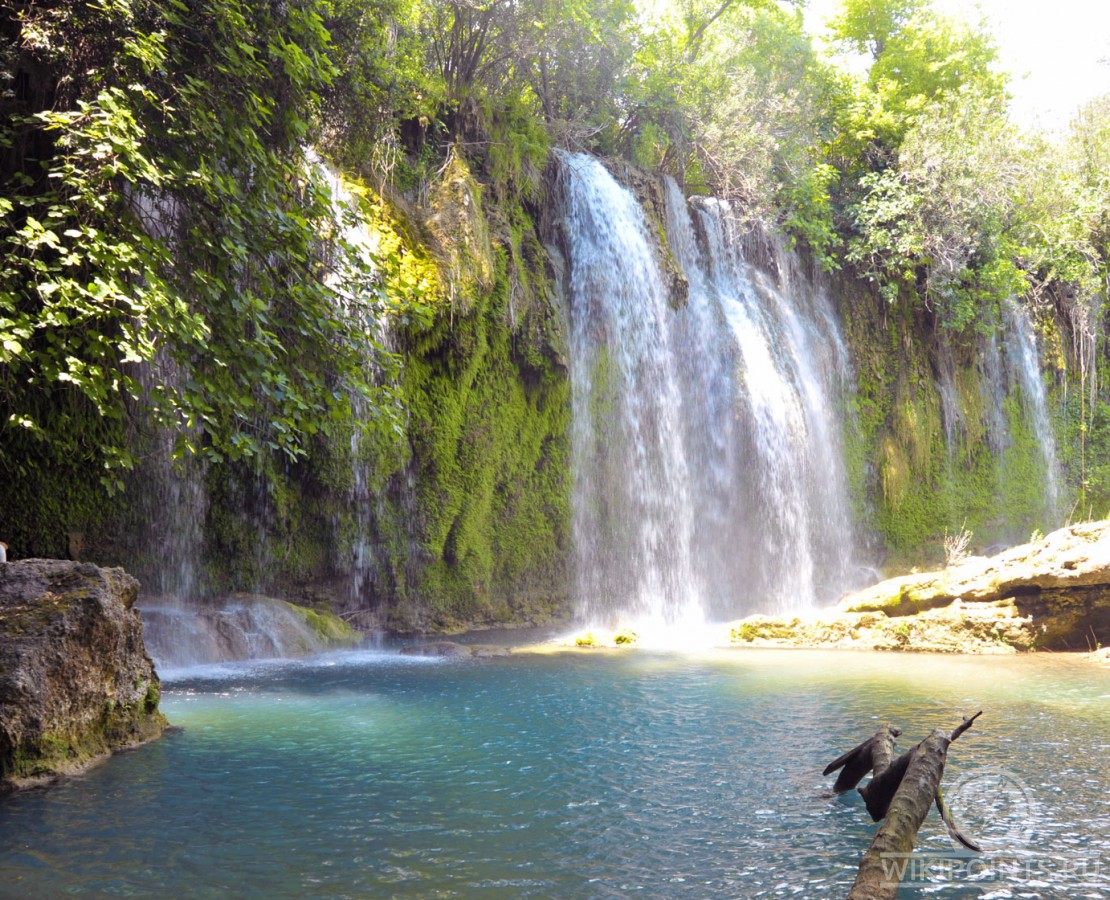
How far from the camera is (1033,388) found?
24562 mm

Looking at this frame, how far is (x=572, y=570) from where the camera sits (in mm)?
15758

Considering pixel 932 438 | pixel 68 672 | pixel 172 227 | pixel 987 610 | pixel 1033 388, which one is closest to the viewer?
pixel 68 672

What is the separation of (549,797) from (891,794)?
1.91 meters

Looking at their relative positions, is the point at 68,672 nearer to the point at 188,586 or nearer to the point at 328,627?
the point at 188,586

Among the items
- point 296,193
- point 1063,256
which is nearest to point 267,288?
point 296,193

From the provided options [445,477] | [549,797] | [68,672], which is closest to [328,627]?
[445,477]

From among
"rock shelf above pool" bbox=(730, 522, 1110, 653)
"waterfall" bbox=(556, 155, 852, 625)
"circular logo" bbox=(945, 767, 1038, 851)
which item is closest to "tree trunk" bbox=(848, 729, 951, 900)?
"circular logo" bbox=(945, 767, 1038, 851)

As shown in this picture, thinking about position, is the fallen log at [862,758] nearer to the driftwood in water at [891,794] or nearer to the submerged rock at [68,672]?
the driftwood in water at [891,794]

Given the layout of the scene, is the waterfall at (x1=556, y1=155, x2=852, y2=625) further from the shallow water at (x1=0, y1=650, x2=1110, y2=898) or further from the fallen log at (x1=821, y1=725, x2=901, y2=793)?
the fallen log at (x1=821, y1=725, x2=901, y2=793)

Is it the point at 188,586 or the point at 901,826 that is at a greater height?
the point at 188,586

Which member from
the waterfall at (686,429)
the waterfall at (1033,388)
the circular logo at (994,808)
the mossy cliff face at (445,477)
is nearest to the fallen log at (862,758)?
the circular logo at (994,808)

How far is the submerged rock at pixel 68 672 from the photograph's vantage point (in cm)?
526

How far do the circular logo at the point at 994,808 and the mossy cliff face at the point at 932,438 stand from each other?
52.3 feet

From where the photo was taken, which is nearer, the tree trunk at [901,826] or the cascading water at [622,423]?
the tree trunk at [901,826]
